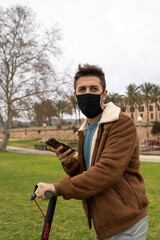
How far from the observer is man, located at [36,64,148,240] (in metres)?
1.59

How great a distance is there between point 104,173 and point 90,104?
66 cm

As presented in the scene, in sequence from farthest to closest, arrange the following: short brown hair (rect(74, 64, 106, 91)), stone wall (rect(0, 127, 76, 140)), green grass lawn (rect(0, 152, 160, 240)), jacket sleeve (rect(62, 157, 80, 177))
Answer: stone wall (rect(0, 127, 76, 140))
green grass lawn (rect(0, 152, 160, 240))
jacket sleeve (rect(62, 157, 80, 177))
short brown hair (rect(74, 64, 106, 91))

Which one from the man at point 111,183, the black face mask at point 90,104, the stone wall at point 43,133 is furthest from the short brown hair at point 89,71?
the stone wall at point 43,133

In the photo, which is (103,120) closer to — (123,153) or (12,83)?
(123,153)

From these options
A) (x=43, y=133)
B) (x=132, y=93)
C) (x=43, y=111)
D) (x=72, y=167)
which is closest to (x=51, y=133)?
(x=43, y=133)

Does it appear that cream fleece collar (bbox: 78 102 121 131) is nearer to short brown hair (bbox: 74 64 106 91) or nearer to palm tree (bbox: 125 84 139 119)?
short brown hair (bbox: 74 64 106 91)

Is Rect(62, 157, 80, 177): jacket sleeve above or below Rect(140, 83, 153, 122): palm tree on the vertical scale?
below

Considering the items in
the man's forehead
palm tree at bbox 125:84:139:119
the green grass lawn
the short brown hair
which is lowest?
the green grass lawn

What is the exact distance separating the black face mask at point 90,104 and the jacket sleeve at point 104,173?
0.43m

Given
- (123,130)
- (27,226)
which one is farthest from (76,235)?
(123,130)

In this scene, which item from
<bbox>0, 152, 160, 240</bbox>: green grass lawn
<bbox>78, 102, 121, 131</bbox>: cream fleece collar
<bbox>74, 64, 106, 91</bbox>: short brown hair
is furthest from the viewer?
<bbox>0, 152, 160, 240</bbox>: green grass lawn

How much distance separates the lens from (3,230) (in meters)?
4.27

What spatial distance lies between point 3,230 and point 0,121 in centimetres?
2213

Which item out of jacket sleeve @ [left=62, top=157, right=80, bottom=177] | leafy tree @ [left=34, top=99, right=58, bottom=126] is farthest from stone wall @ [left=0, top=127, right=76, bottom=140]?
jacket sleeve @ [left=62, top=157, right=80, bottom=177]
